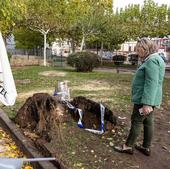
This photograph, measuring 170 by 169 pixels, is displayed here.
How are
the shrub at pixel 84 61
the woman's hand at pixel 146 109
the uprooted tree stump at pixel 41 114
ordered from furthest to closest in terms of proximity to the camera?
the shrub at pixel 84 61
the uprooted tree stump at pixel 41 114
the woman's hand at pixel 146 109

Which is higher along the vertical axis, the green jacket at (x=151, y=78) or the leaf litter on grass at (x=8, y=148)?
the green jacket at (x=151, y=78)

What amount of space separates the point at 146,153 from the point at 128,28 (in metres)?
32.6

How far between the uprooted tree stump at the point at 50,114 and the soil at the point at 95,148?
5 centimetres

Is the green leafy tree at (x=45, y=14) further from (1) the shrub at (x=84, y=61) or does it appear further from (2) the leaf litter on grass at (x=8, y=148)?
(2) the leaf litter on grass at (x=8, y=148)

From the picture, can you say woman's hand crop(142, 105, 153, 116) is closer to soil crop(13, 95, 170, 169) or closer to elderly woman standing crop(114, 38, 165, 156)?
elderly woman standing crop(114, 38, 165, 156)

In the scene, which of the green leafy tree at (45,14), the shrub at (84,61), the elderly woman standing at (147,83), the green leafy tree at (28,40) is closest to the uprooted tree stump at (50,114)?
the elderly woman standing at (147,83)

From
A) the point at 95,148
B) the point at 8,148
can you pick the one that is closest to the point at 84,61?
the point at 8,148

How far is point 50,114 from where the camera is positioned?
273 inches

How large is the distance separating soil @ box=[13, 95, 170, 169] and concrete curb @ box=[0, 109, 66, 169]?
125 mm

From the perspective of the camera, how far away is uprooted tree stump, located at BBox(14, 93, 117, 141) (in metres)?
6.85

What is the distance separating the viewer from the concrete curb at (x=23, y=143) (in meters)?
5.13

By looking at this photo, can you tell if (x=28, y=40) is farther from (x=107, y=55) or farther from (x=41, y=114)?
(x=41, y=114)

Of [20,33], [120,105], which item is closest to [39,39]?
[20,33]

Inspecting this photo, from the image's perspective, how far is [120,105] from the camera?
31.2 feet
